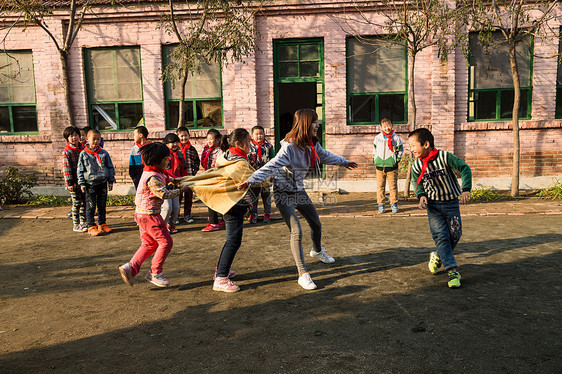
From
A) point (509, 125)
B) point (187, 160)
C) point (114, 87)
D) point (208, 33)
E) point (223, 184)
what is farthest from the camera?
point (114, 87)

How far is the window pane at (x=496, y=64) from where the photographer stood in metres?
11.6

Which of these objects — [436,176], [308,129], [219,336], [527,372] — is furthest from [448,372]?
[308,129]

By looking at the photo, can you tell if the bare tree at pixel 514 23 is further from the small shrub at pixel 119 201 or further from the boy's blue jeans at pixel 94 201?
the small shrub at pixel 119 201

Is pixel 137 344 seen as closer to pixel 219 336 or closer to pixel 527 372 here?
pixel 219 336

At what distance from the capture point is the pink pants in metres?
5.23

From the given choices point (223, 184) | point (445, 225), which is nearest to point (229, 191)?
point (223, 184)

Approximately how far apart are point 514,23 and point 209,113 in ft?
24.6

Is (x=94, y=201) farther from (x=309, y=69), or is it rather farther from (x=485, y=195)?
(x=485, y=195)

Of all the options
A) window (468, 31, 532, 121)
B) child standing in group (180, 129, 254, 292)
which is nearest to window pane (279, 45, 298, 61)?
window (468, 31, 532, 121)

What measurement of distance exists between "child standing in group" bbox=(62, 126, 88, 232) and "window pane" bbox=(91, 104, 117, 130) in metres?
4.52

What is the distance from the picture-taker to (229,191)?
4.99 metres

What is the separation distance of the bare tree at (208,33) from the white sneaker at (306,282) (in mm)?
6901

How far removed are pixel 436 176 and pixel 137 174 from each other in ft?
17.8

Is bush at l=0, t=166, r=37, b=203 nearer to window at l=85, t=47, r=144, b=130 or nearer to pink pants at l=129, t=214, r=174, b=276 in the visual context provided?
window at l=85, t=47, r=144, b=130
